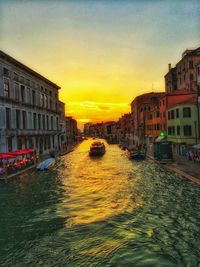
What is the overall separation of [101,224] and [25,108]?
1613 inches

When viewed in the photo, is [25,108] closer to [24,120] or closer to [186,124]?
[24,120]

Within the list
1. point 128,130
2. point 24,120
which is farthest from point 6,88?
point 128,130

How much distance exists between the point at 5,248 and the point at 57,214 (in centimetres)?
542

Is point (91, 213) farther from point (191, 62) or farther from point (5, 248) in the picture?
point (191, 62)

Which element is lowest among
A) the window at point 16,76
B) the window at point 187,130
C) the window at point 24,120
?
the window at point 187,130

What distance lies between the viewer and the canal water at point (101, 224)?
12539 mm

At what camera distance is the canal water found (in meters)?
12.5

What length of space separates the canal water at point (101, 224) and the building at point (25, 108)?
774 inches

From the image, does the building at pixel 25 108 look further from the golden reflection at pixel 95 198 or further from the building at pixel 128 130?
the building at pixel 128 130

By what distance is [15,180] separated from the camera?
31.3 meters

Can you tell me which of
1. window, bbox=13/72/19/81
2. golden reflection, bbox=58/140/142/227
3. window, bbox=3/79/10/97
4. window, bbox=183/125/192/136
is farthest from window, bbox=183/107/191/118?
window, bbox=13/72/19/81

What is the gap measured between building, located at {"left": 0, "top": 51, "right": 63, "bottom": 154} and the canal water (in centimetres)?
1967

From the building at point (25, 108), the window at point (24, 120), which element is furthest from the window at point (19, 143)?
the window at point (24, 120)

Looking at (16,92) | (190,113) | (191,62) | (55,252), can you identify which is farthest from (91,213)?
(191,62)
